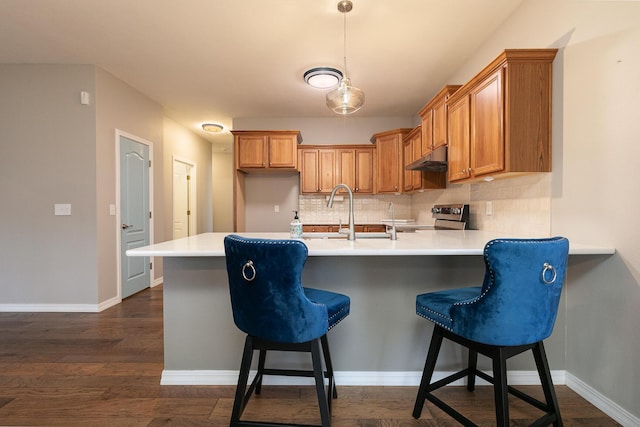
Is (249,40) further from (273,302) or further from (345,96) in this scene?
(273,302)

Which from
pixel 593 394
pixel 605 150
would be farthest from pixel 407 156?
pixel 593 394

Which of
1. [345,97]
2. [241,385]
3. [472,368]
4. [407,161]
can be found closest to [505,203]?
[472,368]

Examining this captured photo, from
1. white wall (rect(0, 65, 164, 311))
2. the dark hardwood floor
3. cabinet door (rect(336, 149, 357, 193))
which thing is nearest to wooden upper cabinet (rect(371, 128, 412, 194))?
cabinet door (rect(336, 149, 357, 193))

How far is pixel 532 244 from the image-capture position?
4.08ft

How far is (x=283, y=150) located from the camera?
4879 mm

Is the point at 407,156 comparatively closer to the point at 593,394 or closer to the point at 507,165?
the point at 507,165

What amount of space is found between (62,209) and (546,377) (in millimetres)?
4424

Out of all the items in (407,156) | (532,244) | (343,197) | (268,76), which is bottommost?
(532,244)

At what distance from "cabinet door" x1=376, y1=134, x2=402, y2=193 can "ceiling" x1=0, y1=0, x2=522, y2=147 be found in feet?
2.61

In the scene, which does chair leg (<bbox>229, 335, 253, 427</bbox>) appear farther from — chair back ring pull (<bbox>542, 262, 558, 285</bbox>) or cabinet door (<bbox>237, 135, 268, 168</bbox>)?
cabinet door (<bbox>237, 135, 268, 168</bbox>)

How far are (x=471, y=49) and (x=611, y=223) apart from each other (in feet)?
7.20

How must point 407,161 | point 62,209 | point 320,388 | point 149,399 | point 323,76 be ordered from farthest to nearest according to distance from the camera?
point 407,161 < point 62,209 < point 323,76 < point 149,399 < point 320,388

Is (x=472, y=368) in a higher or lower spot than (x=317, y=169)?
lower

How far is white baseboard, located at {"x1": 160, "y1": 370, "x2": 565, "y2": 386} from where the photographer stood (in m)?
1.99
